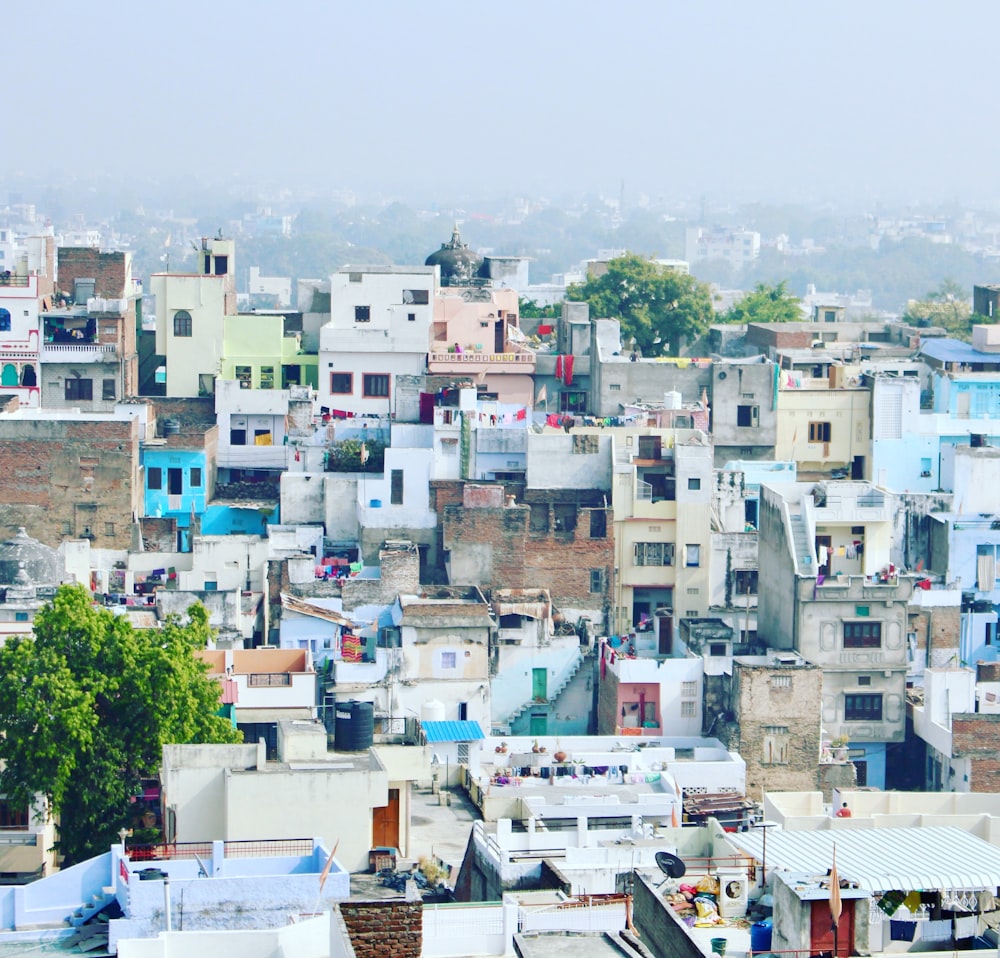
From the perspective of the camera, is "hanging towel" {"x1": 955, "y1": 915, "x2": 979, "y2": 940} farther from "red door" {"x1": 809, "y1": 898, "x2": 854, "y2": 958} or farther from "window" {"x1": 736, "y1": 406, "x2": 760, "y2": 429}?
"window" {"x1": 736, "y1": 406, "x2": 760, "y2": 429}

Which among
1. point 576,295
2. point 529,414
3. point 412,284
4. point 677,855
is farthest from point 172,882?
point 576,295

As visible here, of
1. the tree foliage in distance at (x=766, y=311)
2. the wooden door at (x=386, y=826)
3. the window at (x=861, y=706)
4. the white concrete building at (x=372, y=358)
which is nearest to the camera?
the wooden door at (x=386, y=826)

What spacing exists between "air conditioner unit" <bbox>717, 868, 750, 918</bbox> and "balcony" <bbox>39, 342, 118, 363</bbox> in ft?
107

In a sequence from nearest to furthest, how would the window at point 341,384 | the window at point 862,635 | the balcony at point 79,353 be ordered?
the window at point 862,635 < the window at point 341,384 < the balcony at point 79,353

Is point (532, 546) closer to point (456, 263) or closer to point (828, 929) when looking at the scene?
point (456, 263)

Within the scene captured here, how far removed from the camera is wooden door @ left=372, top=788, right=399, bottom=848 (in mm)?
28422

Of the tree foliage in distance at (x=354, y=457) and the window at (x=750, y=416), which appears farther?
the window at (x=750, y=416)

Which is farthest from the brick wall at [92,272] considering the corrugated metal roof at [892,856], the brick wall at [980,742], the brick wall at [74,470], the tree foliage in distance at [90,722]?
the corrugated metal roof at [892,856]

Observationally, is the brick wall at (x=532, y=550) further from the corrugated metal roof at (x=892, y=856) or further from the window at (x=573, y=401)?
the corrugated metal roof at (x=892, y=856)

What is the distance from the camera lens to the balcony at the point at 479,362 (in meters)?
53.2

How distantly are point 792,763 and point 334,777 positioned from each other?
50.0 ft

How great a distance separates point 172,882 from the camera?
68.7 ft

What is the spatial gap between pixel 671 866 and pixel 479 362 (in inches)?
1132

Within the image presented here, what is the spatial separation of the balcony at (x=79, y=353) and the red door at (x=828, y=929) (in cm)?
3676
